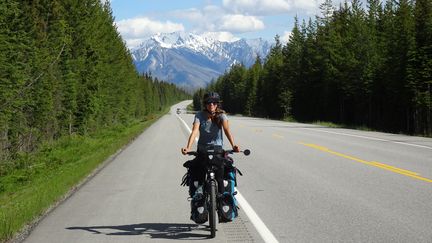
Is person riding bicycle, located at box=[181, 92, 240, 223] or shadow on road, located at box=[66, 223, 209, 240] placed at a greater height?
person riding bicycle, located at box=[181, 92, 240, 223]

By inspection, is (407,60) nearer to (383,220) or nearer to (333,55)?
(333,55)

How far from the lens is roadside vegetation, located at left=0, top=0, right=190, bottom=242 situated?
40.1 feet

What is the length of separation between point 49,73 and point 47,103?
1.61m

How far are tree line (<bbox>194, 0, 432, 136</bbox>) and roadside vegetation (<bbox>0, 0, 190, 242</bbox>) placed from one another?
835 inches

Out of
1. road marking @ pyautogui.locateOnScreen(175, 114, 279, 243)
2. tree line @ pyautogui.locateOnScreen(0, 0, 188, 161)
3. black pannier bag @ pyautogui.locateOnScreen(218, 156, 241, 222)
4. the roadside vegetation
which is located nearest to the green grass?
the roadside vegetation

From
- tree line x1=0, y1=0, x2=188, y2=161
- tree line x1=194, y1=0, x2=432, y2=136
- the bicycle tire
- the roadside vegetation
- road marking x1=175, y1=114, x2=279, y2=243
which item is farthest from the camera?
tree line x1=194, y1=0, x2=432, y2=136

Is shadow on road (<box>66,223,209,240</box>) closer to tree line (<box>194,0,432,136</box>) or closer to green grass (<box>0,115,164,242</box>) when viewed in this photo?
green grass (<box>0,115,164,242</box>)

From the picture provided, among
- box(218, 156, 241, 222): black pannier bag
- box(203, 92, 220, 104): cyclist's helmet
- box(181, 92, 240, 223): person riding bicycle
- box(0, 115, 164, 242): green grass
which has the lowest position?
box(0, 115, 164, 242): green grass

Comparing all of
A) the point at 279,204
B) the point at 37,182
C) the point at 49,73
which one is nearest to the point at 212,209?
the point at 279,204

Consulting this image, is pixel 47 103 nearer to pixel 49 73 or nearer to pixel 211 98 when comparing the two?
pixel 49 73

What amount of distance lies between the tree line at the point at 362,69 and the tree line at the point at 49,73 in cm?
2131

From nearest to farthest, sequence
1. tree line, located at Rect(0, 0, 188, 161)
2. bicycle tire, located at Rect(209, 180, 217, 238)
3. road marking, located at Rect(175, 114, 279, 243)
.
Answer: road marking, located at Rect(175, 114, 279, 243), bicycle tire, located at Rect(209, 180, 217, 238), tree line, located at Rect(0, 0, 188, 161)

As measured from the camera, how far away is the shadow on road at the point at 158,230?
6.75m

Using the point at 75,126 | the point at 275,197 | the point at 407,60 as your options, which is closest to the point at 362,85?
the point at 407,60
